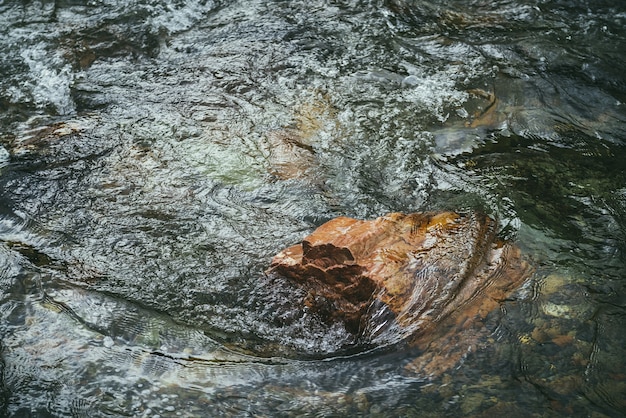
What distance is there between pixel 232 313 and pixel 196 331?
0.20m

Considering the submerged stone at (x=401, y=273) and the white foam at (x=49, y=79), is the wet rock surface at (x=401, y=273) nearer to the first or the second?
the submerged stone at (x=401, y=273)

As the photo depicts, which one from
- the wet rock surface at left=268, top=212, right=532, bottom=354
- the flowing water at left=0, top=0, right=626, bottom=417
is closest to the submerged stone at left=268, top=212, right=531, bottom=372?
the wet rock surface at left=268, top=212, right=532, bottom=354

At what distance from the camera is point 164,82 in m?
5.14

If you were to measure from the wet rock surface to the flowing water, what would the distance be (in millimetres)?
111

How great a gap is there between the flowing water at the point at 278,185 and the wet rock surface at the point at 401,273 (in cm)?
11

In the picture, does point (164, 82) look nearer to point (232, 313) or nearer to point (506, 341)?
point (232, 313)

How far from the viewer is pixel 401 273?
3.26m

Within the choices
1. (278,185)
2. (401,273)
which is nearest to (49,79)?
(278,185)

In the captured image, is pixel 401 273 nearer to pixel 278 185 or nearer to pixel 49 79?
pixel 278 185

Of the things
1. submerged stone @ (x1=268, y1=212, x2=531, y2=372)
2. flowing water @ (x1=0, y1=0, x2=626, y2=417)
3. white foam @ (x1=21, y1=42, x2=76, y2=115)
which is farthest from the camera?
white foam @ (x1=21, y1=42, x2=76, y2=115)

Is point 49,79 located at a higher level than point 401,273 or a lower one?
higher

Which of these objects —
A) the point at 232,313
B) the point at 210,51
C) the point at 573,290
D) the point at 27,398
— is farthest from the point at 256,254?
the point at 210,51

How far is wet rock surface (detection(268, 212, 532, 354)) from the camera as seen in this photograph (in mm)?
3166

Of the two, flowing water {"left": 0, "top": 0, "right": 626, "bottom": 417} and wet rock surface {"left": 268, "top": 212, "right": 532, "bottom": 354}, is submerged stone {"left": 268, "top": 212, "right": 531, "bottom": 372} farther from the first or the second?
flowing water {"left": 0, "top": 0, "right": 626, "bottom": 417}
